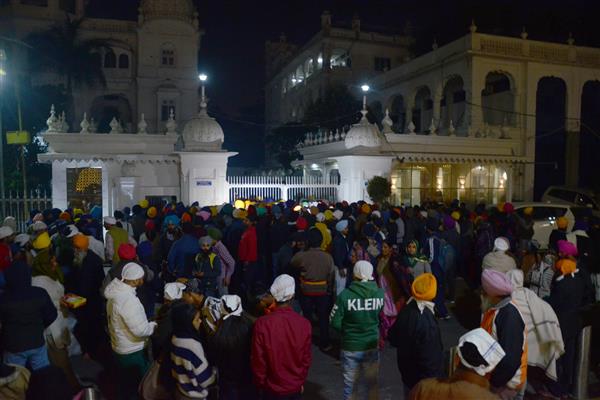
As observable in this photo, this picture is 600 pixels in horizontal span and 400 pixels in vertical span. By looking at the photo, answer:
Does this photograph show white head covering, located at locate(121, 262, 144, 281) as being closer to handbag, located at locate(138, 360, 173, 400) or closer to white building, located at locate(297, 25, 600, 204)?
handbag, located at locate(138, 360, 173, 400)

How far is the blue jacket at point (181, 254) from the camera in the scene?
7.14 metres

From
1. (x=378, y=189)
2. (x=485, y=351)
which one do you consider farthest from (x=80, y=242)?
(x=378, y=189)

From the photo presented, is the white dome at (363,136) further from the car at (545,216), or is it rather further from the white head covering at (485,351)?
the white head covering at (485,351)

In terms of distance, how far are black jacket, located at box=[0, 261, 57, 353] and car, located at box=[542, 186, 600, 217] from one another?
18.7m

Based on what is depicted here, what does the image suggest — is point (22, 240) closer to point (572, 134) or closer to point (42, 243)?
point (42, 243)

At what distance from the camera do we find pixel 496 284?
389cm

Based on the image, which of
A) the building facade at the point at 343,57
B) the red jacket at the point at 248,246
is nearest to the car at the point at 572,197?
the red jacket at the point at 248,246

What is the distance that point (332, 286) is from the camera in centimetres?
678

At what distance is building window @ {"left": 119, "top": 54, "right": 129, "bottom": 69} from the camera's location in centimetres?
3391

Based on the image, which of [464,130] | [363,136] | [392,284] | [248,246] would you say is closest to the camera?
[392,284]

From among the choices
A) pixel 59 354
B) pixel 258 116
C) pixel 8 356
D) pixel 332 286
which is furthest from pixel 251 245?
pixel 258 116

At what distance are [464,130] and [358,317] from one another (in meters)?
21.1

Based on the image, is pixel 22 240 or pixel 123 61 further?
pixel 123 61

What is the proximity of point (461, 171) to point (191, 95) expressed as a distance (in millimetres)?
19897
